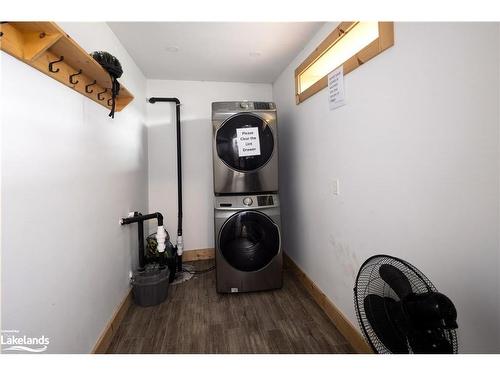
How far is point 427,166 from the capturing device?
91 cm

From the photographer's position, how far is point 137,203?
213 centimetres

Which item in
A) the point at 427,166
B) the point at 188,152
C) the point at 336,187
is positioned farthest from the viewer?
the point at 188,152

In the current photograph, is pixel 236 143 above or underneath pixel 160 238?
above

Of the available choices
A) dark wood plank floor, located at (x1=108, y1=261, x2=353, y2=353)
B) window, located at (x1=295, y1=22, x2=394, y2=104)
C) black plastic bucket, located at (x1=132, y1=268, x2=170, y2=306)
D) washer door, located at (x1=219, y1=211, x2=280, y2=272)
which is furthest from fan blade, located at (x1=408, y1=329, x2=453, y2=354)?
black plastic bucket, located at (x1=132, y1=268, x2=170, y2=306)

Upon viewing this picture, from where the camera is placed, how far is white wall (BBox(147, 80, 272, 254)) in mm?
2631

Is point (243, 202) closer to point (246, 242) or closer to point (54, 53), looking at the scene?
point (246, 242)

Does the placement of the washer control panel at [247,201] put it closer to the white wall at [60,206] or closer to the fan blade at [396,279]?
the white wall at [60,206]

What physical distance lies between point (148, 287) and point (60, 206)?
1.07 metres

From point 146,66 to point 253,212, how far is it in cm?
183

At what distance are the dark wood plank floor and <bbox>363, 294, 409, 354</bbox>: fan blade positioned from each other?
842 mm

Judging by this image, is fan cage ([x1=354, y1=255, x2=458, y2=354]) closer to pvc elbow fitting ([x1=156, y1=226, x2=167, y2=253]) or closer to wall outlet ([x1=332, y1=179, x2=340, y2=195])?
wall outlet ([x1=332, y1=179, x2=340, y2=195])

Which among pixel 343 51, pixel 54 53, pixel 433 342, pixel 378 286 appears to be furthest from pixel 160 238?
pixel 343 51

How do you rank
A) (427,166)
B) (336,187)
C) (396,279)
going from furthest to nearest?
(336,187), (427,166), (396,279)
